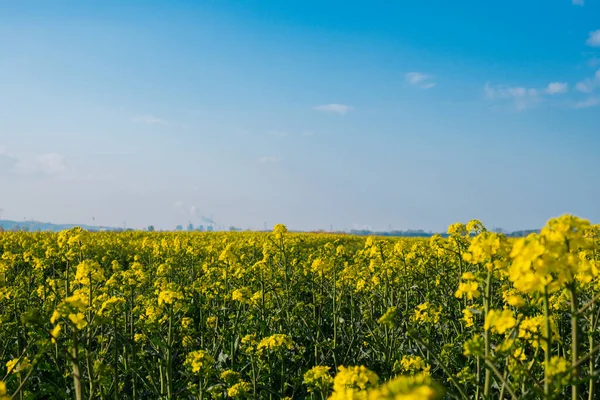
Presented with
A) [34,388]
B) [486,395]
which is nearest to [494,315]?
[486,395]

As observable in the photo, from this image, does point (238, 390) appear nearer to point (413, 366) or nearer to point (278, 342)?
point (278, 342)

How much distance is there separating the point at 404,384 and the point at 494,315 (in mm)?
1285

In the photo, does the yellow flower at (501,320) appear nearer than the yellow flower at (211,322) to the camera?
Yes

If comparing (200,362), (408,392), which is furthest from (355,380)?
(200,362)

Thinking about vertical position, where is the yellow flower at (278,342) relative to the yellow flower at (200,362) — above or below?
above

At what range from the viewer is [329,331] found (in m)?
7.40

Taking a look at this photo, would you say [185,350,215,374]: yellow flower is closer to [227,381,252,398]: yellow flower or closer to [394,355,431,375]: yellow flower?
[227,381,252,398]: yellow flower

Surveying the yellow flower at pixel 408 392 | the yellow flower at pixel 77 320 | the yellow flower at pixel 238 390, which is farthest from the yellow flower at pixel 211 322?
the yellow flower at pixel 408 392

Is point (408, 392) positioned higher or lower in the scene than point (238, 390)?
higher

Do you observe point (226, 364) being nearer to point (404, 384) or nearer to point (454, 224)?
point (454, 224)

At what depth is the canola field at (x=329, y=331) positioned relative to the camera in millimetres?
2471

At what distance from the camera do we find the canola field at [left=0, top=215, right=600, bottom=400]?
2471 mm

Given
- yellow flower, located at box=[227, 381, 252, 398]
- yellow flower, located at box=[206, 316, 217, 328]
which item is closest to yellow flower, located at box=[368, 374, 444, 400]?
yellow flower, located at box=[227, 381, 252, 398]

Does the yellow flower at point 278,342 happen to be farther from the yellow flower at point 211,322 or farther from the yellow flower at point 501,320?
the yellow flower at point 501,320
